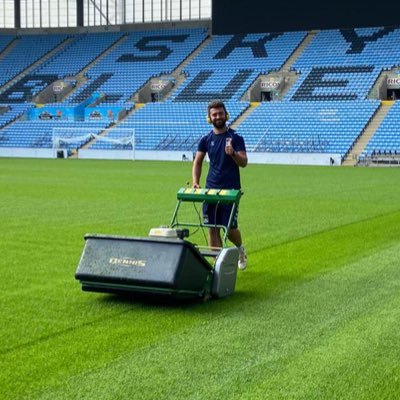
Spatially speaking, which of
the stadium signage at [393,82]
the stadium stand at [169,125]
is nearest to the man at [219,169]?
the stadium stand at [169,125]

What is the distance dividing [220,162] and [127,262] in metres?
1.97

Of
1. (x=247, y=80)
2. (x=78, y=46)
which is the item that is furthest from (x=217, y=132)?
(x=78, y=46)

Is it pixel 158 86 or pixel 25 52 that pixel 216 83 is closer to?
pixel 158 86

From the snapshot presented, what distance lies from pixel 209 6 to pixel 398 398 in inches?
2164

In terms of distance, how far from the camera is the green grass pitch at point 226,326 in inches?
183

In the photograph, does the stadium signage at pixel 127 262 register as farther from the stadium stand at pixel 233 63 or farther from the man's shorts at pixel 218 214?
the stadium stand at pixel 233 63

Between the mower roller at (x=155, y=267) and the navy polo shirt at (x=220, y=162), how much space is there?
1.26m

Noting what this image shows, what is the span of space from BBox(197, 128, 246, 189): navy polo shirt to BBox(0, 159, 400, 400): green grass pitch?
3.37 ft

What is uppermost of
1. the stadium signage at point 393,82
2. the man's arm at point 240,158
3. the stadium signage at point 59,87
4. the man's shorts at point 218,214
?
the man's arm at point 240,158

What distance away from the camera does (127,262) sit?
674 centimetres

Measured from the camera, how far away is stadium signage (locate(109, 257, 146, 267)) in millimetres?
6684

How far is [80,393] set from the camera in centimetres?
444

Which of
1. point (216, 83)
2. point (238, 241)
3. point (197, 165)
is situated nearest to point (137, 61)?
point (216, 83)

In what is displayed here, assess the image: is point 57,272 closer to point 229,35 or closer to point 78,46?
point 229,35
